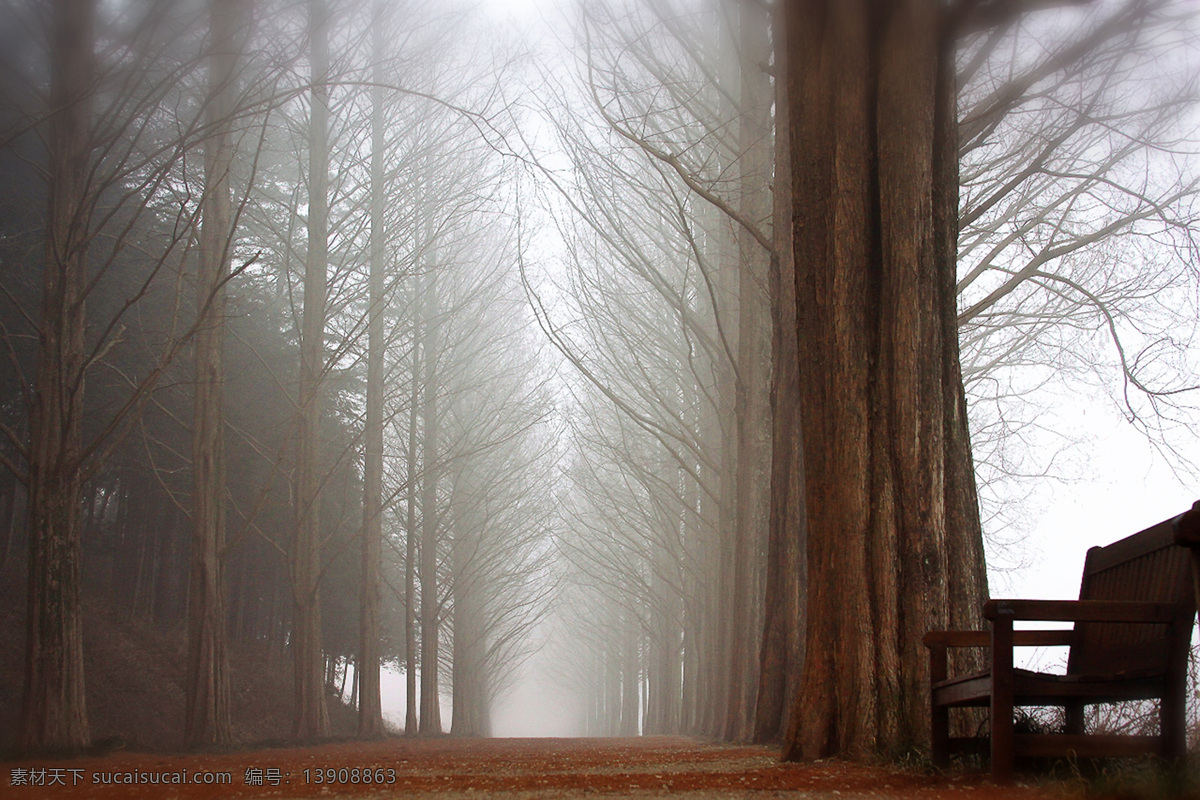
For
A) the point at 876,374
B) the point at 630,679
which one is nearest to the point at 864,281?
the point at 876,374

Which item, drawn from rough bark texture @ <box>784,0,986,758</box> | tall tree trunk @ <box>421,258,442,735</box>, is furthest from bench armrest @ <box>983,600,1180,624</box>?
tall tree trunk @ <box>421,258,442,735</box>

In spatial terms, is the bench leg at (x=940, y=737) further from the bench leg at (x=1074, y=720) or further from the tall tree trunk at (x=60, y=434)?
the tall tree trunk at (x=60, y=434)

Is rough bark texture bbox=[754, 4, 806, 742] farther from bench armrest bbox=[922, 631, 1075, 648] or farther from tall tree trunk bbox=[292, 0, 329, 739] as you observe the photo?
tall tree trunk bbox=[292, 0, 329, 739]

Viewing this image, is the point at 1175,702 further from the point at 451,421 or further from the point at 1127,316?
the point at 451,421

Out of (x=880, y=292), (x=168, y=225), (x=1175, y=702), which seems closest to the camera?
(x=1175, y=702)

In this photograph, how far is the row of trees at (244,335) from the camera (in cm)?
699

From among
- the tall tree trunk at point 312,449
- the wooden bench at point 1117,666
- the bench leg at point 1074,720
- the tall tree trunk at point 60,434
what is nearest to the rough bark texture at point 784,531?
the bench leg at point 1074,720

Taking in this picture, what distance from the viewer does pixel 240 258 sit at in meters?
16.9

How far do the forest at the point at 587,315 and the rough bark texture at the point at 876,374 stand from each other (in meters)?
0.02

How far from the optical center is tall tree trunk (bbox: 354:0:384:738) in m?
13.6

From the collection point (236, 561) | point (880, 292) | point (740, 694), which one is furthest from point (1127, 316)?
point (236, 561)

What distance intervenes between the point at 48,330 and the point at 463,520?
14.0m

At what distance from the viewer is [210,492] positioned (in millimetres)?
9633

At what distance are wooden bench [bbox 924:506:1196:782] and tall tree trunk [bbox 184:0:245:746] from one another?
7.40 meters
